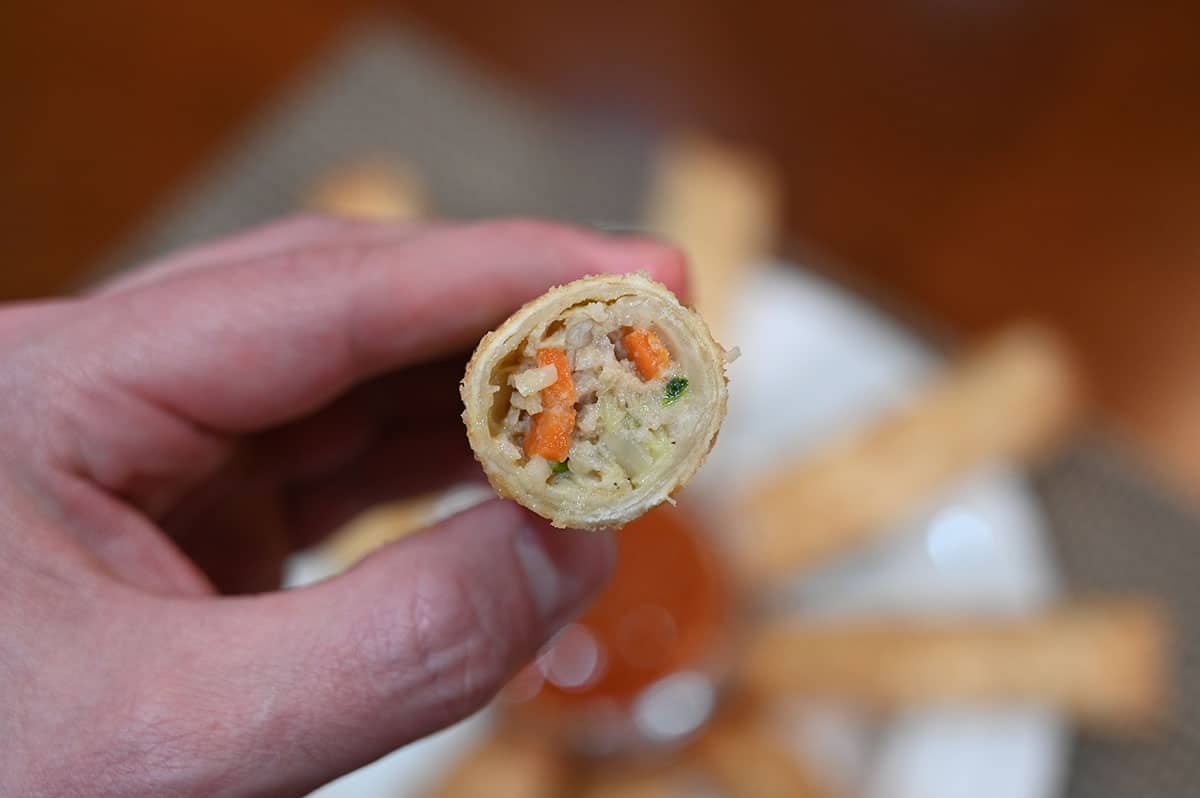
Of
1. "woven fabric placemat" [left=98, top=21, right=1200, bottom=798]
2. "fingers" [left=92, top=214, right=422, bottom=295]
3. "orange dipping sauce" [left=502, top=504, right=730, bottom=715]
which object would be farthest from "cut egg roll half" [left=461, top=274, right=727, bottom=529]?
"woven fabric placemat" [left=98, top=21, right=1200, bottom=798]

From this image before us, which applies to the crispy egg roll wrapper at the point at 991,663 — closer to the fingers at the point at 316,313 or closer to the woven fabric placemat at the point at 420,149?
the fingers at the point at 316,313

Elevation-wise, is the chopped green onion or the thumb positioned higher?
the chopped green onion

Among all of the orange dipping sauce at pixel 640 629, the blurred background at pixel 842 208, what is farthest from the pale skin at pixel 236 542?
the blurred background at pixel 842 208

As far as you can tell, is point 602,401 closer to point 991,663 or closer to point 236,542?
point 236,542

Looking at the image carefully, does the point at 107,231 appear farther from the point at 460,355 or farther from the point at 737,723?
the point at 737,723

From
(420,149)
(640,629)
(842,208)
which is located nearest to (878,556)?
(640,629)

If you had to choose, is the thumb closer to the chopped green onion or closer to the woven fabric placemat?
the chopped green onion

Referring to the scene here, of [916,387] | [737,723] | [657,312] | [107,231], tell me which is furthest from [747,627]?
[107,231]

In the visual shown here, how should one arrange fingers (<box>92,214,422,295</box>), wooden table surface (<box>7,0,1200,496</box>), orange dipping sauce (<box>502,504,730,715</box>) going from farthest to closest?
wooden table surface (<box>7,0,1200,496</box>)
orange dipping sauce (<box>502,504,730,715</box>)
fingers (<box>92,214,422,295</box>)
